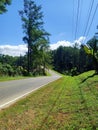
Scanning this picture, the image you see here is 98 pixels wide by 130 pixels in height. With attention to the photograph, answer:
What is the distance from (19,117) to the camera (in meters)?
9.22

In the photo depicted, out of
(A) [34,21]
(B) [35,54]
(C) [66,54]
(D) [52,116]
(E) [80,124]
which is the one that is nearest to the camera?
(E) [80,124]

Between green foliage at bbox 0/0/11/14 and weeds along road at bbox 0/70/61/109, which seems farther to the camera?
green foliage at bbox 0/0/11/14

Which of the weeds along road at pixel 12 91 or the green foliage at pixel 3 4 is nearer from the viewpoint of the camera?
the weeds along road at pixel 12 91

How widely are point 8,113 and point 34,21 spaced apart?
50809mm

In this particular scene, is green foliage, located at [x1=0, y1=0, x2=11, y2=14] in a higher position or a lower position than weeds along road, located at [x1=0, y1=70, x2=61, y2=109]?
higher

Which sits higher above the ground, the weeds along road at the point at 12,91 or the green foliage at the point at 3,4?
the green foliage at the point at 3,4

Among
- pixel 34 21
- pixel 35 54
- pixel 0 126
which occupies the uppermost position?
pixel 34 21

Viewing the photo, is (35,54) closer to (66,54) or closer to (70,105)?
(70,105)

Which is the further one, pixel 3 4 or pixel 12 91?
pixel 3 4

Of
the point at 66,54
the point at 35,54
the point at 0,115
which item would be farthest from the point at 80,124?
the point at 66,54

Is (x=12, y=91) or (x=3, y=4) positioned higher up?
(x=3, y=4)

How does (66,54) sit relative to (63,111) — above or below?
above

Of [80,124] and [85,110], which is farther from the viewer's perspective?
[85,110]

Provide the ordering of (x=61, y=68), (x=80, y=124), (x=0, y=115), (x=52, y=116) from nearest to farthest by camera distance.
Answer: (x=80, y=124) < (x=52, y=116) < (x=0, y=115) < (x=61, y=68)
